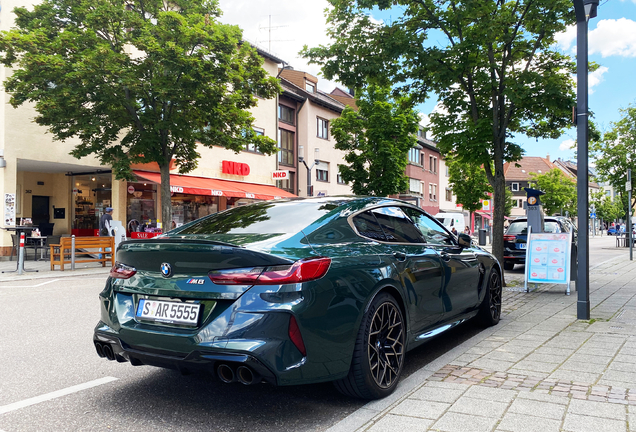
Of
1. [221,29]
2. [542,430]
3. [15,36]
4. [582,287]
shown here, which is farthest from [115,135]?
[542,430]

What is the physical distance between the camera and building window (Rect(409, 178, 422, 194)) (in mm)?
54131

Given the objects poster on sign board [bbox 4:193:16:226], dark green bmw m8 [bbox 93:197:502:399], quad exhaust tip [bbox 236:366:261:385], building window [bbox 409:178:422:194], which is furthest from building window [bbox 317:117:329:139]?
quad exhaust tip [bbox 236:366:261:385]

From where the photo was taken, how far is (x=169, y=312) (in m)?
3.37

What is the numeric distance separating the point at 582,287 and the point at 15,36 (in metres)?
16.3

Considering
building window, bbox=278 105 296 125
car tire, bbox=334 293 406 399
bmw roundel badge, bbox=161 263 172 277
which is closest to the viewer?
bmw roundel badge, bbox=161 263 172 277

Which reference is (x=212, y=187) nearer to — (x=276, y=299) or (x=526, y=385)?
(x=526, y=385)

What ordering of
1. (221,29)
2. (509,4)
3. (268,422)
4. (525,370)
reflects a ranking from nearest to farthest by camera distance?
1. (268,422)
2. (525,370)
3. (509,4)
4. (221,29)

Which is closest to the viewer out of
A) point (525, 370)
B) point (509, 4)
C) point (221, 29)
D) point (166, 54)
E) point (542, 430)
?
point (542, 430)

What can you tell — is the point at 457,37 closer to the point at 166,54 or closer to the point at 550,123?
the point at 550,123

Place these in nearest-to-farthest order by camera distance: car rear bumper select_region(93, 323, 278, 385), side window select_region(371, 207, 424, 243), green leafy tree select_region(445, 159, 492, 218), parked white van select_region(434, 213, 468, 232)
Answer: car rear bumper select_region(93, 323, 278, 385) → side window select_region(371, 207, 424, 243) → parked white van select_region(434, 213, 468, 232) → green leafy tree select_region(445, 159, 492, 218)

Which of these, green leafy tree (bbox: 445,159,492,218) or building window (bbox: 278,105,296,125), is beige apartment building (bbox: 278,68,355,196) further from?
green leafy tree (bbox: 445,159,492,218)

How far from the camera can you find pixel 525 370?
438 centimetres

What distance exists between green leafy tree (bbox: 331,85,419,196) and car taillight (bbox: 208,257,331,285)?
29846 millimetres

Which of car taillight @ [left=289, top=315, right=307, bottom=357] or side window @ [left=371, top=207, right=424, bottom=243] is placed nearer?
car taillight @ [left=289, top=315, right=307, bottom=357]
